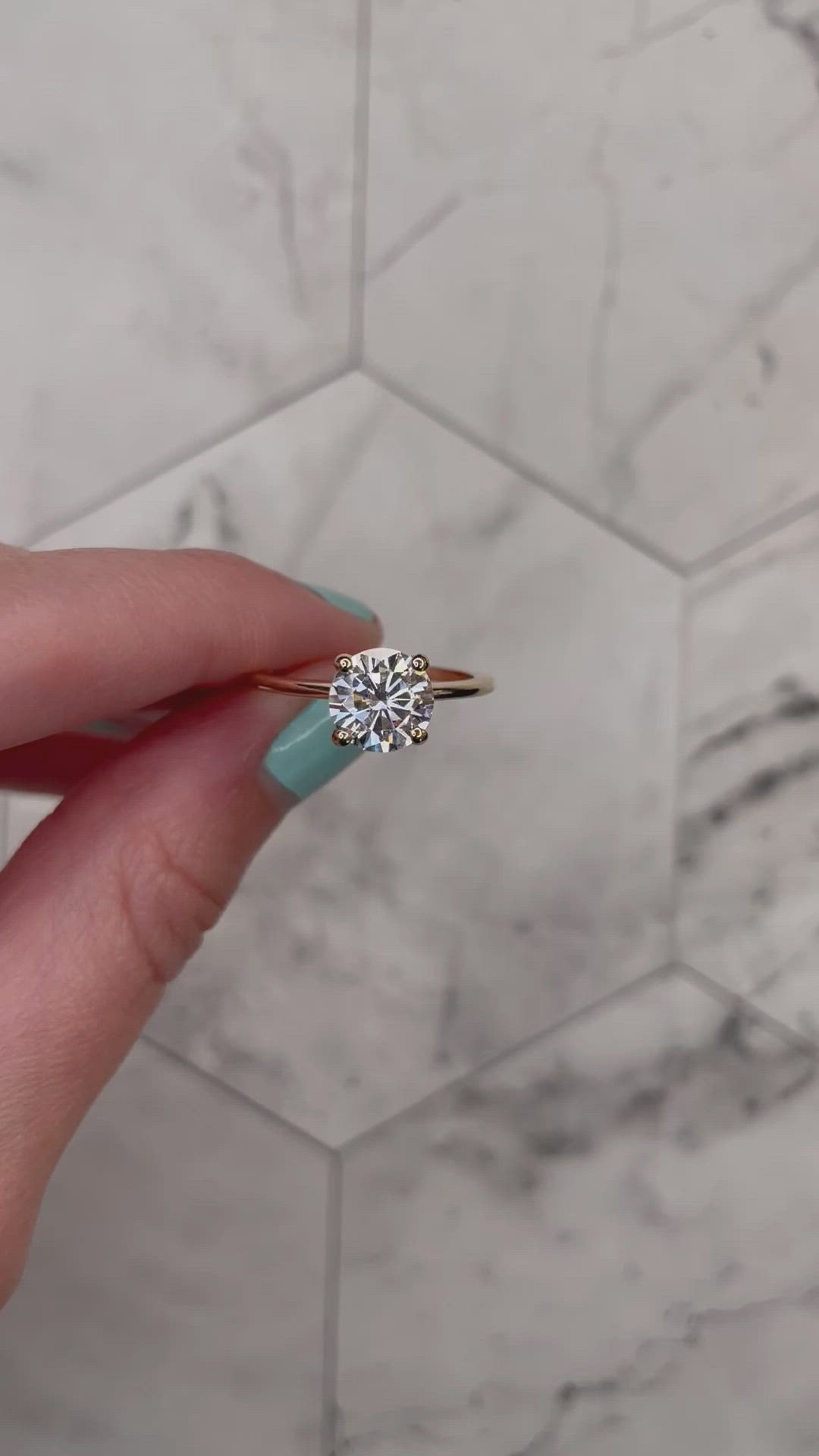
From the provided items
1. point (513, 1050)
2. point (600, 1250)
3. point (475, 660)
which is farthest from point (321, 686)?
point (600, 1250)

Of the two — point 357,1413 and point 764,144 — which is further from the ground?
point 764,144

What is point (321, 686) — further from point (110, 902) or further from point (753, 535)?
point (753, 535)

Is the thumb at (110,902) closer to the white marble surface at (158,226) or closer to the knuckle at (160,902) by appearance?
the knuckle at (160,902)

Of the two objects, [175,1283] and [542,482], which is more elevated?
[542,482]

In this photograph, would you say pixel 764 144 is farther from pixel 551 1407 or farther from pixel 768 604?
pixel 551 1407

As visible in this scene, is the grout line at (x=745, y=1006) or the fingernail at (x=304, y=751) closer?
the fingernail at (x=304, y=751)

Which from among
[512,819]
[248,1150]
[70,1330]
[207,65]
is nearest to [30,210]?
[207,65]

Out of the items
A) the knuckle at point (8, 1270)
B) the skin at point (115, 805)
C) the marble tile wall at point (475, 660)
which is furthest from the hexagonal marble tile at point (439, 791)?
the knuckle at point (8, 1270)
